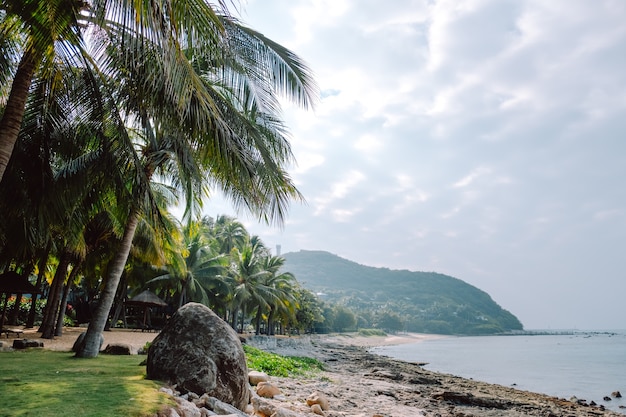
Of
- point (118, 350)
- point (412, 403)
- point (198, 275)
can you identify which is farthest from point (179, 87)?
point (198, 275)

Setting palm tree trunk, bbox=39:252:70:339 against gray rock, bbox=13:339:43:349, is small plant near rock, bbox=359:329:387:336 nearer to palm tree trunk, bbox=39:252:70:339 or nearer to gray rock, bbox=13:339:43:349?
palm tree trunk, bbox=39:252:70:339

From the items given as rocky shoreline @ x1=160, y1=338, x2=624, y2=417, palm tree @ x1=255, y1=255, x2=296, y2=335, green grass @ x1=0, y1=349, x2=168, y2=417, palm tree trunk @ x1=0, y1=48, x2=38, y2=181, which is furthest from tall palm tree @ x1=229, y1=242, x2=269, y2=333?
palm tree trunk @ x1=0, y1=48, x2=38, y2=181

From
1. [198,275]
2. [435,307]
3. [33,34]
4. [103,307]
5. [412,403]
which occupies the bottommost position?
[412,403]

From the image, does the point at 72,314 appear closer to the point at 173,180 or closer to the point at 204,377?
the point at 173,180

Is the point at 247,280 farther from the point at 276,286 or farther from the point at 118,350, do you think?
the point at 118,350

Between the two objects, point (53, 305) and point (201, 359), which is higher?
point (53, 305)

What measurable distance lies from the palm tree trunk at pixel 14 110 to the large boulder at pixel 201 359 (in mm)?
3108

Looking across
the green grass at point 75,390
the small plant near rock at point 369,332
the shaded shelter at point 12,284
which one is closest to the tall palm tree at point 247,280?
the shaded shelter at point 12,284

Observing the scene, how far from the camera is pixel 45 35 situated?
4.41 metres

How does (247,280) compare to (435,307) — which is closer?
(247,280)

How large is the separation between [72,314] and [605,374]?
3621cm

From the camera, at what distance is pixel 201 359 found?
19.4 ft

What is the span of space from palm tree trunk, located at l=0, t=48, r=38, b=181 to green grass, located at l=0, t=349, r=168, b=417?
2.55m

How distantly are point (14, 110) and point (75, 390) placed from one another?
3.34m
